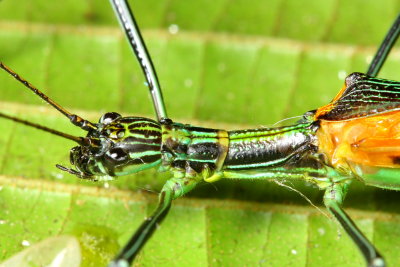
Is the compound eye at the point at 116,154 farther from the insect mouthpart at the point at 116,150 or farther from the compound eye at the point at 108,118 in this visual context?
the compound eye at the point at 108,118

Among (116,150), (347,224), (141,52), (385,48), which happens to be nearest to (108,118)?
(116,150)

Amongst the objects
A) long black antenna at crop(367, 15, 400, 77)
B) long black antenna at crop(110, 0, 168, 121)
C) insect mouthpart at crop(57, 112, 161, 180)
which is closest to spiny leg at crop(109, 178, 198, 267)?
insect mouthpart at crop(57, 112, 161, 180)

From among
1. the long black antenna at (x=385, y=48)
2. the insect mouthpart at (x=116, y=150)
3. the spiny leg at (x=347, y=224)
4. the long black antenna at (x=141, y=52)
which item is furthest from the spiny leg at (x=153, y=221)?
the long black antenna at (x=385, y=48)

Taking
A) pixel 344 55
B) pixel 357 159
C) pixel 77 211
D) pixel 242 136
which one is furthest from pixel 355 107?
pixel 77 211

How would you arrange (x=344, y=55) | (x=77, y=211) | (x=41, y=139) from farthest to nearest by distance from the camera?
(x=344, y=55) → (x=41, y=139) → (x=77, y=211)

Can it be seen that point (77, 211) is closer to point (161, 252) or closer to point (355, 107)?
point (161, 252)

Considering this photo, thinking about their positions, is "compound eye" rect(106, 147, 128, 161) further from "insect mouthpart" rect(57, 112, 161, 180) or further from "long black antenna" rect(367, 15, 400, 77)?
"long black antenna" rect(367, 15, 400, 77)
